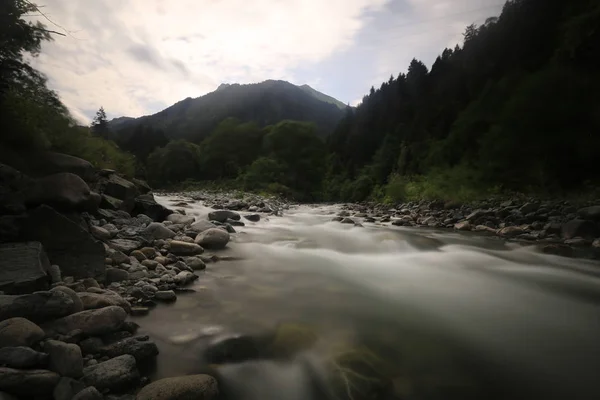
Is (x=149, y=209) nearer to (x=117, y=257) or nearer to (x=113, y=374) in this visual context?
(x=117, y=257)

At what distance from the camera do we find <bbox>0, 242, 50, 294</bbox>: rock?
280cm

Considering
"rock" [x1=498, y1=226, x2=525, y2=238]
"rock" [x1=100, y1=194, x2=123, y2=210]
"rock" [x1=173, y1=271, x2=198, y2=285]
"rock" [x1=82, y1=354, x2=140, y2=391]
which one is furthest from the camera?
"rock" [x1=498, y1=226, x2=525, y2=238]

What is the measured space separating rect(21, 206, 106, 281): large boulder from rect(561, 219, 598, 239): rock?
10064 mm

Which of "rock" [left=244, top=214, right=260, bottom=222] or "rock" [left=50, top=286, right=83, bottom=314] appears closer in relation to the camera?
"rock" [left=50, top=286, right=83, bottom=314]

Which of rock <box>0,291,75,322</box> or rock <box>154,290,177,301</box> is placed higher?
rock <box>0,291,75,322</box>

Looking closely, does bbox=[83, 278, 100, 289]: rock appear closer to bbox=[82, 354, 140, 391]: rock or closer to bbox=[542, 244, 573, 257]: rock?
bbox=[82, 354, 140, 391]: rock

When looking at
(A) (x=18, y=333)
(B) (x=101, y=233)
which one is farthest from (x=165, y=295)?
(B) (x=101, y=233)

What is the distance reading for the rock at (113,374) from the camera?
6.96 feet

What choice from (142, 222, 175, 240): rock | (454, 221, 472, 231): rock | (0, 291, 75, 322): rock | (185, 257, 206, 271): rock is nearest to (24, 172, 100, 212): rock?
(142, 222, 175, 240): rock

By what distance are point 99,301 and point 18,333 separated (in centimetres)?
91

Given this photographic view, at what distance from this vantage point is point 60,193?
4402 mm

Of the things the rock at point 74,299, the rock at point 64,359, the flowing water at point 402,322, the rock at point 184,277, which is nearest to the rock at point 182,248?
the flowing water at point 402,322

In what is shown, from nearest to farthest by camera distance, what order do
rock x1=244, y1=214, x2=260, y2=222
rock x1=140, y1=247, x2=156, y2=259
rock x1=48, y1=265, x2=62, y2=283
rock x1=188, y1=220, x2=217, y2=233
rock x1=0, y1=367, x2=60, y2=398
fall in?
rock x1=0, y1=367, x2=60, y2=398 < rock x1=48, y1=265, x2=62, y2=283 < rock x1=140, y1=247, x2=156, y2=259 < rock x1=188, y1=220, x2=217, y2=233 < rock x1=244, y1=214, x2=260, y2=222

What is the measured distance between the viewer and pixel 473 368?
271cm
